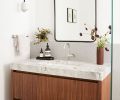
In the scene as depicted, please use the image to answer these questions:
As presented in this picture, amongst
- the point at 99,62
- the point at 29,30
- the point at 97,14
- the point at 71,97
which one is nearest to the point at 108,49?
the point at 99,62

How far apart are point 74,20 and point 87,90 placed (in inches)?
36.6

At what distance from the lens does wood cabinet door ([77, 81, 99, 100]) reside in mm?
1887

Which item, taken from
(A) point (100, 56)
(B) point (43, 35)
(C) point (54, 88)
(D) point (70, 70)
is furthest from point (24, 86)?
(A) point (100, 56)

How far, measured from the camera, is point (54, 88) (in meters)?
2.08

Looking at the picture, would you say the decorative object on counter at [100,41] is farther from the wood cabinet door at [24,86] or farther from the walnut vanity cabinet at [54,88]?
the wood cabinet door at [24,86]

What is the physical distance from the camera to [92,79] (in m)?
1.88

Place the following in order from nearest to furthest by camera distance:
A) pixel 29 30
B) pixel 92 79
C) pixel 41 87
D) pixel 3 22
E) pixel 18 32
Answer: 1. pixel 92 79
2. pixel 41 87
3. pixel 3 22
4. pixel 18 32
5. pixel 29 30

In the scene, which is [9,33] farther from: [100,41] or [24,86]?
[100,41]

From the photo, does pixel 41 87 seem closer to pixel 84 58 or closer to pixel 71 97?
pixel 71 97

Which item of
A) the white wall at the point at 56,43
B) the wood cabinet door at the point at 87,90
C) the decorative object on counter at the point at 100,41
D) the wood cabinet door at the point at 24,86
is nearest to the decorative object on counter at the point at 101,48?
the decorative object on counter at the point at 100,41

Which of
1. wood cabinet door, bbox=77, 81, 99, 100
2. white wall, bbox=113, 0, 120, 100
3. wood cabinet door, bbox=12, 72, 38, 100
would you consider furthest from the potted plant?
wood cabinet door, bbox=12, 72, 38, 100

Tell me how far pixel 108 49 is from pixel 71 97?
678 millimetres

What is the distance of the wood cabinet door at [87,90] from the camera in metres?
1.89

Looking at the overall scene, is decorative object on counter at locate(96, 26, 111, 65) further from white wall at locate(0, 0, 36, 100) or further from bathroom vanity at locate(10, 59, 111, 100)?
white wall at locate(0, 0, 36, 100)
